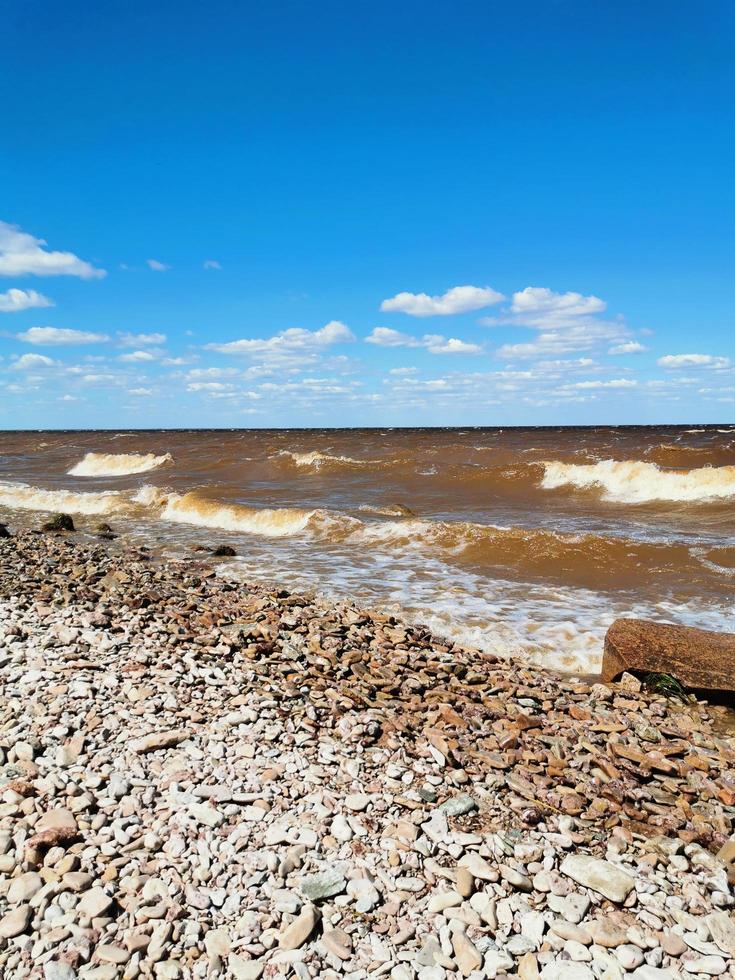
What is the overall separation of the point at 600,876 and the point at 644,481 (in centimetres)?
2393

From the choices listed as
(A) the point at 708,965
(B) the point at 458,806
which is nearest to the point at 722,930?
(A) the point at 708,965

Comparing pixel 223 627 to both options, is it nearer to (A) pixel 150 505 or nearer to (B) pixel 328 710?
(B) pixel 328 710

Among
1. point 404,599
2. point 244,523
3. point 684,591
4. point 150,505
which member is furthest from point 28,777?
point 150,505

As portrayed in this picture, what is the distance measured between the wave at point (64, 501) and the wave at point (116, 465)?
1254 centimetres

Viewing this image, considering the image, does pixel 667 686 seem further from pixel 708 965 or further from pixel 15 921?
pixel 15 921

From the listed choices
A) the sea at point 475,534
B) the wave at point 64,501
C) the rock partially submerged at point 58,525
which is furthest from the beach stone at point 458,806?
the wave at point 64,501

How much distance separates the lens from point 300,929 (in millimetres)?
3029

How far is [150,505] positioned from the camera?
21.5m

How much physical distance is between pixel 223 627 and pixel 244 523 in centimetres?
1077

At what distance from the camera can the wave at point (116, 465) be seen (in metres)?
37.3

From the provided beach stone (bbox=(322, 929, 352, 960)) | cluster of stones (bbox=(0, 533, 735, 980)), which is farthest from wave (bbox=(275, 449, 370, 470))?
beach stone (bbox=(322, 929, 352, 960))

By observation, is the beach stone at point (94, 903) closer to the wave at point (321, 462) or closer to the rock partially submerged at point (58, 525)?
the rock partially submerged at point (58, 525)

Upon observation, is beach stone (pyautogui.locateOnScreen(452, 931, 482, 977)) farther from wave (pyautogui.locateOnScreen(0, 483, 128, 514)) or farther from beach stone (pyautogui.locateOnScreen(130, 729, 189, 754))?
wave (pyautogui.locateOnScreen(0, 483, 128, 514))

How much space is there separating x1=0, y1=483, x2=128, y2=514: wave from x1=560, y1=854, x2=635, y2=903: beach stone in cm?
1941
